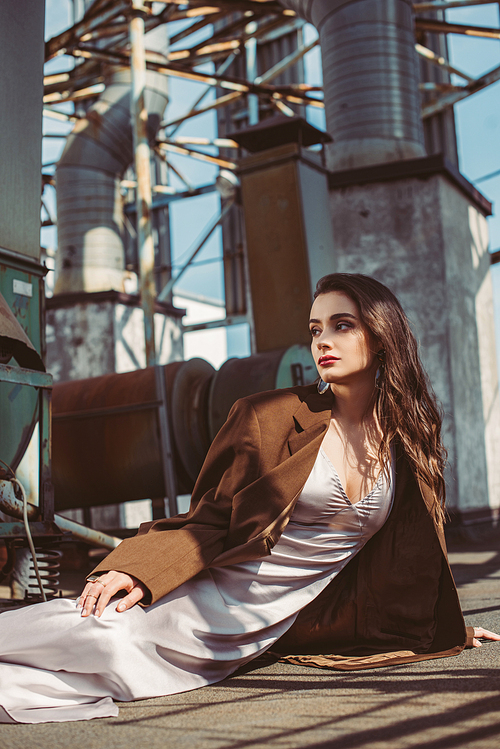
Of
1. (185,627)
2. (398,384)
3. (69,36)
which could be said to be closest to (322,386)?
(398,384)

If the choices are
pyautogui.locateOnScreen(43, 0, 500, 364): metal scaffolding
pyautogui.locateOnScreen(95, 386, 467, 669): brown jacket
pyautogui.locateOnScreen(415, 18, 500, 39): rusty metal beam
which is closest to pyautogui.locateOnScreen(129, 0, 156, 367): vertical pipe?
pyautogui.locateOnScreen(43, 0, 500, 364): metal scaffolding

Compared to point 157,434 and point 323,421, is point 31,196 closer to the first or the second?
point 157,434

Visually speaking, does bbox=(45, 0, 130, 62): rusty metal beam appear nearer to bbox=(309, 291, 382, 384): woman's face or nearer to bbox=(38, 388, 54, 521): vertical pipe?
bbox=(38, 388, 54, 521): vertical pipe

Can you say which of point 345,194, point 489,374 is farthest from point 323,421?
point 489,374

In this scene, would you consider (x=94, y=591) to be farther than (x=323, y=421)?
No

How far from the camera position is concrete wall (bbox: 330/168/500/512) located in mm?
6598

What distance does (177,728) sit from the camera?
1.58 metres

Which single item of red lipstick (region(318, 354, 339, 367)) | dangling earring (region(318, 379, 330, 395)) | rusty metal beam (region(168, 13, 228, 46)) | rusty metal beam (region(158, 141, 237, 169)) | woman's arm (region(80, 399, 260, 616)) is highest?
rusty metal beam (region(168, 13, 228, 46))

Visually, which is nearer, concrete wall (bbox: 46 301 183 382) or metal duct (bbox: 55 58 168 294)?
concrete wall (bbox: 46 301 183 382)

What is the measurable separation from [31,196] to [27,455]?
4.33 ft

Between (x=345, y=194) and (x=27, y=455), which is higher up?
(x=345, y=194)

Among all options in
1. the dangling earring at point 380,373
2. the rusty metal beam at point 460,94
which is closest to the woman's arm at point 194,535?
the dangling earring at point 380,373

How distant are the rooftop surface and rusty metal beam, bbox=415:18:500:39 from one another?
8.90m

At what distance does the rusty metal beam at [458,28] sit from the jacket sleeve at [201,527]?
28.5ft
